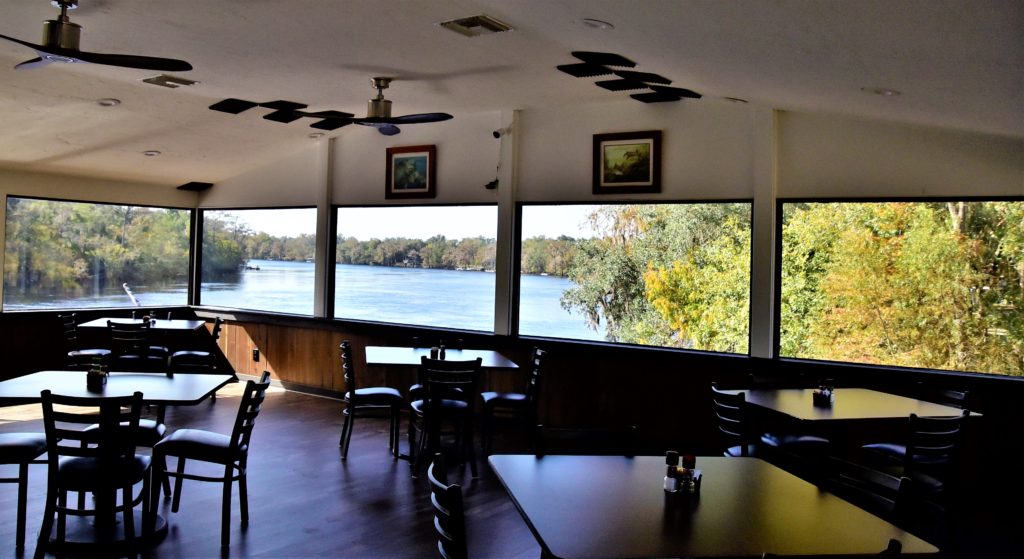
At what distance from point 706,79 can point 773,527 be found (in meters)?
3.56

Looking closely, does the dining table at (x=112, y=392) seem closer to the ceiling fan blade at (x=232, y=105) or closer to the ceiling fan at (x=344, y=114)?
the ceiling fan at (x=344, y=114)

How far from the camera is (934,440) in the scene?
4.18 metres

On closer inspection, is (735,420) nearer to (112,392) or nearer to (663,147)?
(663,147)

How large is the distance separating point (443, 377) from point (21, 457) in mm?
2571

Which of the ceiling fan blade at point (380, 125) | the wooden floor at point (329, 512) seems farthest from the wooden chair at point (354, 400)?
the ceiling fan blade at point (380, 125)

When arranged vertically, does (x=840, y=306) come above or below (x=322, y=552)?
above

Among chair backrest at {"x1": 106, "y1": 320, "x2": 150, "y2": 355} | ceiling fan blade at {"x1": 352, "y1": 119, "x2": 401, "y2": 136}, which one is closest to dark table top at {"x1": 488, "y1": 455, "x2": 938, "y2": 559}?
ceiling fan blade at {"x1": 352, "y1": 119, "x2": 401, "y2": 136}

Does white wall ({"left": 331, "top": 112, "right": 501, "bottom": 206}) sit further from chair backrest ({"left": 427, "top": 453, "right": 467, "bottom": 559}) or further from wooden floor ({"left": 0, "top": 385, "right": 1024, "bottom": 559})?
chair backrest ({"left": 427, "top": 453, "right": 467, "bottom": 559})

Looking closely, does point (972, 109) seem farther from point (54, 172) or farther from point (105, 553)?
point (54, 172)

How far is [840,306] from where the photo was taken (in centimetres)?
621

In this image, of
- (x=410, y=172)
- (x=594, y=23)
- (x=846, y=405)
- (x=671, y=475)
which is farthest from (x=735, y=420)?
(x=410, y=172)

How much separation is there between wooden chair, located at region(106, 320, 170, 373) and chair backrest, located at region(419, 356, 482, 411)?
12.0 ft

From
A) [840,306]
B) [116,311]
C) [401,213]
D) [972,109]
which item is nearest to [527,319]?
[401,213]

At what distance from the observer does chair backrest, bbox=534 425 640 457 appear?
334 centimetres
